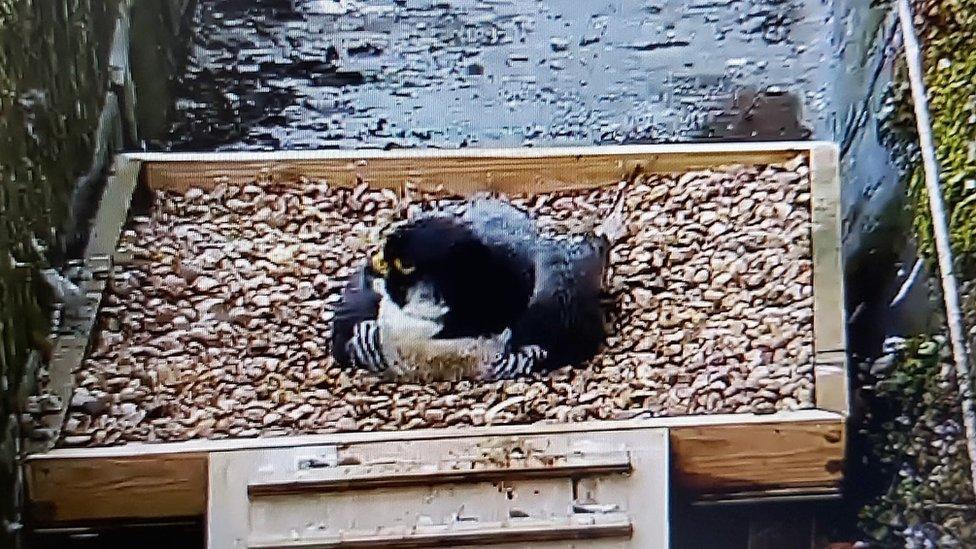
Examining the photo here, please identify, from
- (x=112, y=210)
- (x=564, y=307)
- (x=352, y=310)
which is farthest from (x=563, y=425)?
(x=112, y=210)

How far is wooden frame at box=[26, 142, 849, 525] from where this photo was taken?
3.46 feet

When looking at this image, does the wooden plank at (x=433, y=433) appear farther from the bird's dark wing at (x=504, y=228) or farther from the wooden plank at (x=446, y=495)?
the bird's dark wing at (x=504, y=228)

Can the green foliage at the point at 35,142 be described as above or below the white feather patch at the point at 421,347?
above

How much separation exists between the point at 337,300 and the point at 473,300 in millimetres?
151

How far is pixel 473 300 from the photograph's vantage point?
1101 mm

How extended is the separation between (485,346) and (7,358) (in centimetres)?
50

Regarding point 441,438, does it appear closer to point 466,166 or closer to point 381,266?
point 381,266

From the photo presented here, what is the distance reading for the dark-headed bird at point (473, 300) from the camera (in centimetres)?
110

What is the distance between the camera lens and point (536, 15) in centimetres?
113

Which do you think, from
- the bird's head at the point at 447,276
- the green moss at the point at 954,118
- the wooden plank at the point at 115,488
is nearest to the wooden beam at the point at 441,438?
the wooden plank at the point at 115,488

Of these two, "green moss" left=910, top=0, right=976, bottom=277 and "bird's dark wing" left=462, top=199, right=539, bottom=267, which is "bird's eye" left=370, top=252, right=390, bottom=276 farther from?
"green moss" left=910, top=0, right=976, bottom=277

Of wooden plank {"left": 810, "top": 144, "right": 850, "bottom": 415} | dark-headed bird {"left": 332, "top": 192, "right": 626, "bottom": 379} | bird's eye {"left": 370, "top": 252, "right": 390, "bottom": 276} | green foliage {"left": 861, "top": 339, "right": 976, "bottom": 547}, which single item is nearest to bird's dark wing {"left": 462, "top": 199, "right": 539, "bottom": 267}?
dark-headed bird {"left": 332, "top": 192, "right": 626, "bottom": 379}

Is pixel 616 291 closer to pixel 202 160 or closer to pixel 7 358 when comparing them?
pixel 202 160

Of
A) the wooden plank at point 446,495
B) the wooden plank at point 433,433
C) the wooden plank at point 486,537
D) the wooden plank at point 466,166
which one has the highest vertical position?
the wooden plank at point 466,166
